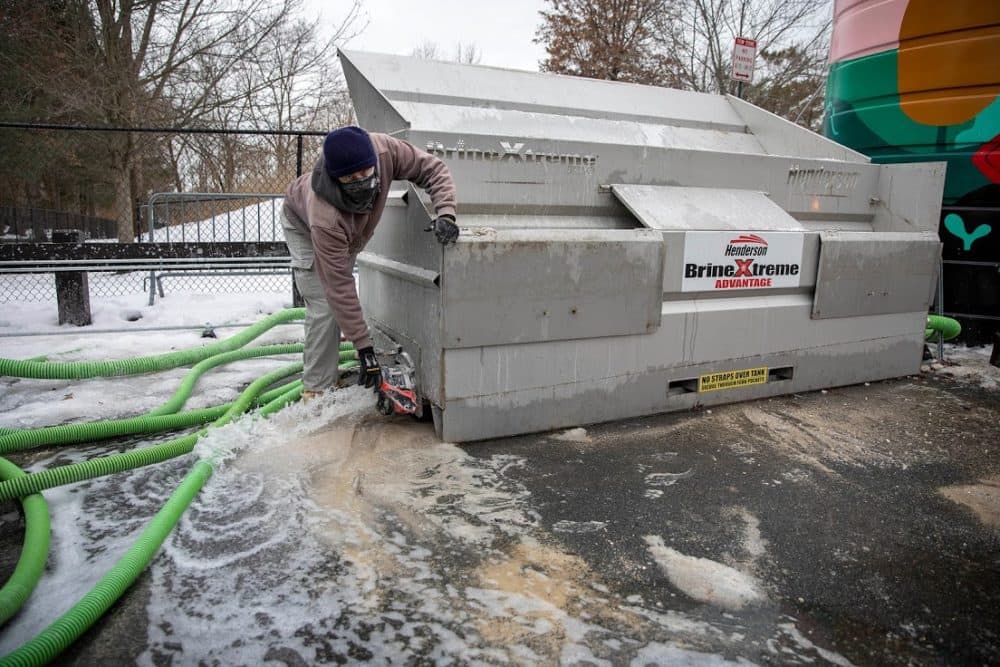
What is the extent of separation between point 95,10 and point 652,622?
14.2 metres

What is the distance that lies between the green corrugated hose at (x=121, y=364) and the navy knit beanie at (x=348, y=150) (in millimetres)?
2028

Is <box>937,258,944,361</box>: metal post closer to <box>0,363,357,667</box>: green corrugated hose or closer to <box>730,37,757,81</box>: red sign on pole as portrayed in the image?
<box>730,37,757,81</box>: red sign on pole

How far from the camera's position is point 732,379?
3.60 m

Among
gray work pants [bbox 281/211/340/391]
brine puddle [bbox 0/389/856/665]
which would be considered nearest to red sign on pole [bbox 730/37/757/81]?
gray work pants [bbox 281/211/340/391]

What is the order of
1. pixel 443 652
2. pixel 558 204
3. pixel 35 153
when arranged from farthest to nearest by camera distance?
1. pixel 35 153
2. pixel 558 204
3. pixel 443 652

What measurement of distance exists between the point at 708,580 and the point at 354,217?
214 centimetres

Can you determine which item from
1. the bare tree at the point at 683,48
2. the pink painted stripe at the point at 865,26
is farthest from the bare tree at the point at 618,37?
the pink painted stripe at the point at 865,26

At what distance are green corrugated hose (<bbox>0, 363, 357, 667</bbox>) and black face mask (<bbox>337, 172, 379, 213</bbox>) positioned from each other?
4.27ft

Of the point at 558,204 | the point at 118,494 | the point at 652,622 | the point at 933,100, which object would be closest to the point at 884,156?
the point at 933,100

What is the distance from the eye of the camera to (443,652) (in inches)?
65.1

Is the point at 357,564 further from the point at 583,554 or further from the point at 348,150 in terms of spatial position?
the point at 348,150

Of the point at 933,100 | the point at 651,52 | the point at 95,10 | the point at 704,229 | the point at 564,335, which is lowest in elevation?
the point at 564,335

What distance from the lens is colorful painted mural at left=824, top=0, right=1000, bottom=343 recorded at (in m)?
4.59

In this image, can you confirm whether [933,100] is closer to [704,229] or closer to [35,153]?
[704,229]
